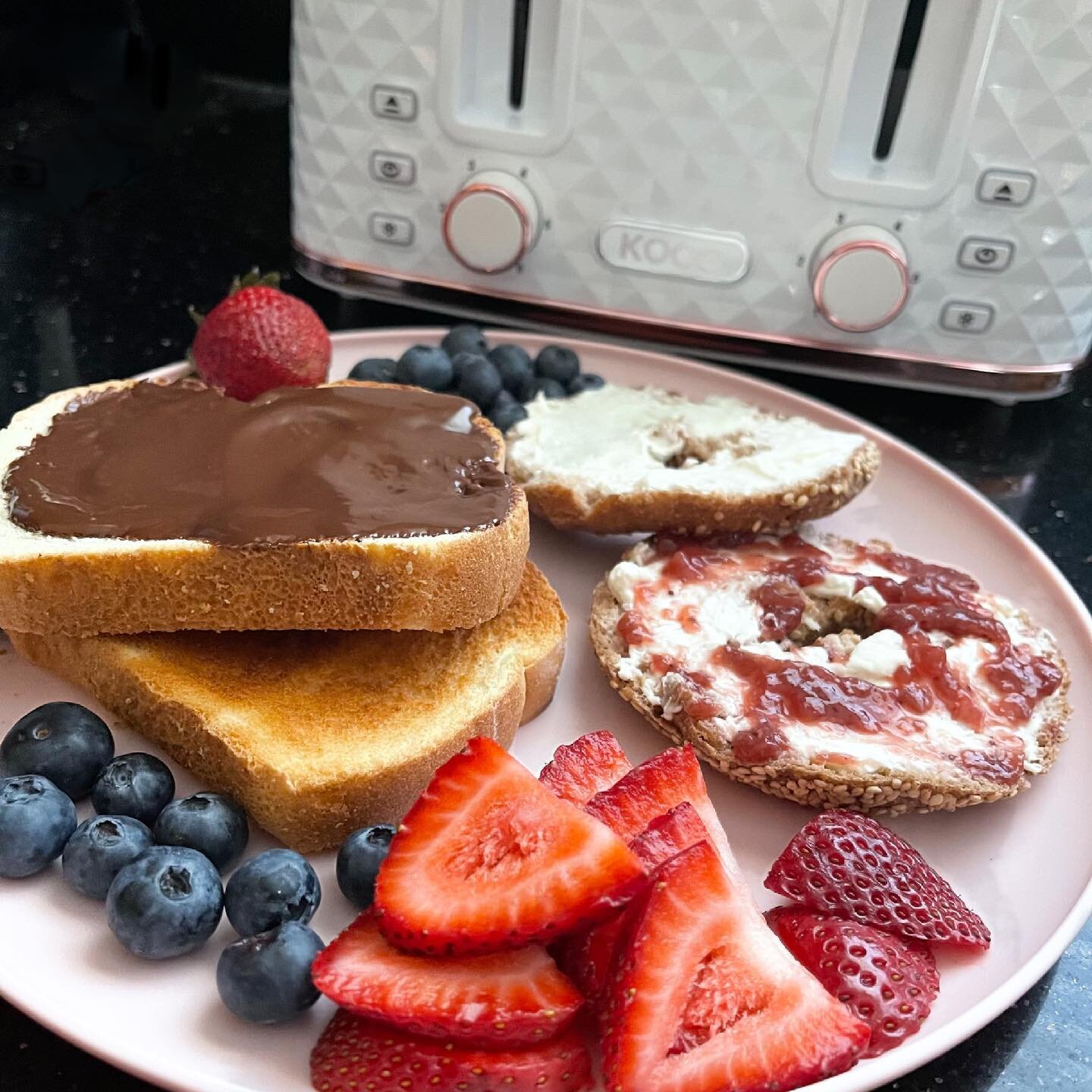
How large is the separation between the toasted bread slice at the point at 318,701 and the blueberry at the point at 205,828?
0.18 feet

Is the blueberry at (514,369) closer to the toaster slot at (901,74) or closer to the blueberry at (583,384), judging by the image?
the blueberry at (583,384)

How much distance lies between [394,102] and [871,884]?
149 centimetres

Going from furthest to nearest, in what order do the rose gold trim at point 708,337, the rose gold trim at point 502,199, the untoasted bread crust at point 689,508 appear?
the rose gold trim at point 708,337, the rose gold trim at point 502,199, the untoasted bread crust at point 689,508

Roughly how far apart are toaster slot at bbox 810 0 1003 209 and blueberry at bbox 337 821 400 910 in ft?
4.31

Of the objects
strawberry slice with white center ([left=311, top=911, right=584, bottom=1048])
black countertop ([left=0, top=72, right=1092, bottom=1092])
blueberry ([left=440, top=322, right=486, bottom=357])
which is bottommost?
black countertop ([left=0, top=72, right=1092, bottom=1092])

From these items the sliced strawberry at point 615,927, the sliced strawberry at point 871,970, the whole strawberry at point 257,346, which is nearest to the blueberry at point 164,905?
the sliced strawberry at point 615,927

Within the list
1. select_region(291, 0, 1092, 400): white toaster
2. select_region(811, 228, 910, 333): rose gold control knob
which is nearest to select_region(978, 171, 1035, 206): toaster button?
select_region(291, 0, 1092, 400): white toaster

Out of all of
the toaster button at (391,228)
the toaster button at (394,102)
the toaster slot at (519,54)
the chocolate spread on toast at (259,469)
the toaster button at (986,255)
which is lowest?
the chocolate spread on toast at (259,469)

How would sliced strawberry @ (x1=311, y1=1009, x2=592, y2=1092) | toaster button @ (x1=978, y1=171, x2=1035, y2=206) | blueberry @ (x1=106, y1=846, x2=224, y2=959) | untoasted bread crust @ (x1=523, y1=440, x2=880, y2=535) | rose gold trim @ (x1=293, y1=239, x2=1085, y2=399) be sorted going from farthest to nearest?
1. rose gold trim @ (x1=293, y1=239, x2=1085, y2=399)
2. toaster button @ (x1=978, y1=171, x2=1035, y2=206)
3. untoasted bread crust @ (x1=523, y1=440, x2=880, y2=535)
4. blueberry @ (x1=106, y1=846, x2=224, y2=959)
5. sliced strawberry @ (x1=311, y1=1009, x2=592, y2=1092)

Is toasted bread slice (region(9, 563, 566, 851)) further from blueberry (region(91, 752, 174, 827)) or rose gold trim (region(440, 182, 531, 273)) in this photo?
rose gold trim (region(440, 182, 531, 273))

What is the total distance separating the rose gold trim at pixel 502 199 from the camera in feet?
6.20

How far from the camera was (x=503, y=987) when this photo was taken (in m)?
0.93

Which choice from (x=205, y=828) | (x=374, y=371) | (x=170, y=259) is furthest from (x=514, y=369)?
(x=205, y=828)

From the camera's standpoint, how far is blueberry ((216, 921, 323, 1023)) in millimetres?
975
